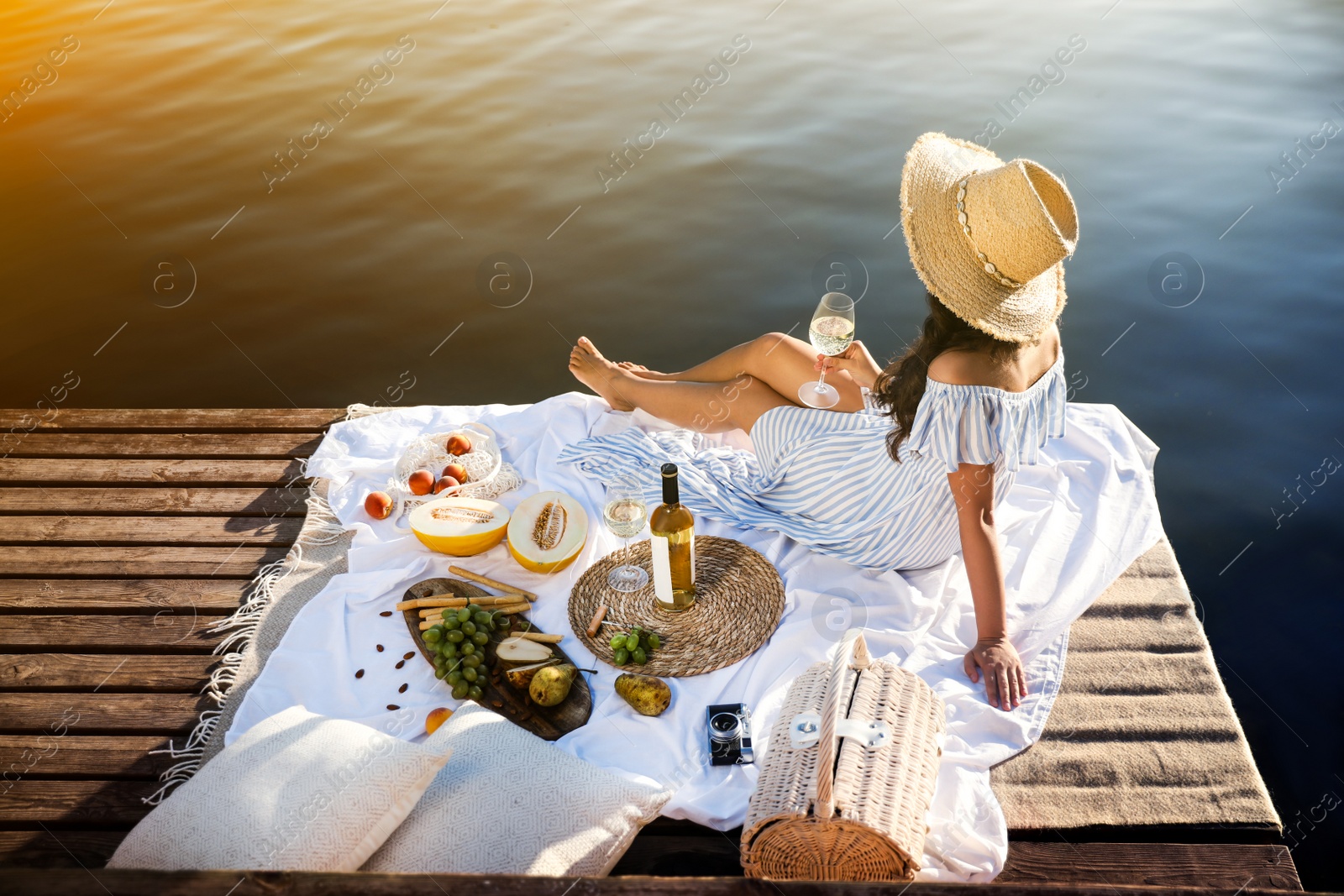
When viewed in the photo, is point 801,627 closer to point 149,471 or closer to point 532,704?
point 532,704

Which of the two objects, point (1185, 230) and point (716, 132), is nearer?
point (1185, 230)

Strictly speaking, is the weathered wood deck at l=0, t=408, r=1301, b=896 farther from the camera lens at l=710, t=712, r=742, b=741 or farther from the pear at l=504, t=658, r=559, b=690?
the pear at l=504, t=658, r=559, b=690

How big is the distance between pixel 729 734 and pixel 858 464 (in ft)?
2.90

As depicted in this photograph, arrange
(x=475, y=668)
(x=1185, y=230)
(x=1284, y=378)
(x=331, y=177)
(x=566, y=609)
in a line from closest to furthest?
1. (x=475, y=668)
2. (x=566, y=609)
3. (x=1284, y=378)
4. (x=1185, y=230)
5. (x=331, y=177)

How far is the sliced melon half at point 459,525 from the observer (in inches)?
Result: 102

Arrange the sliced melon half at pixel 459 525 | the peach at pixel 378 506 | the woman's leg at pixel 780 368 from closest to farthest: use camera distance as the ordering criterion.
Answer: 1. the sliced melon half at pixel 459 525
2. the woman's leg at pixel 780 368
3. the peach at pixel 378 506

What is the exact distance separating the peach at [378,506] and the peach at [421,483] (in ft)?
0.29

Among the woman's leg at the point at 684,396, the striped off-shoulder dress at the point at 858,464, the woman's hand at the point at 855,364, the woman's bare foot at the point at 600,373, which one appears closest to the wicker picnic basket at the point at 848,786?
the striped off-shoulder dress at the point at 858,464

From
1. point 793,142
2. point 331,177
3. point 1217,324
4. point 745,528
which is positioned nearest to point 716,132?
point 793,142

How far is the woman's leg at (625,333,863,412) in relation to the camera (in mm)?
2699

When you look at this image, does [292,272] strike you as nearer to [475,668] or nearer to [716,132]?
[716,132]

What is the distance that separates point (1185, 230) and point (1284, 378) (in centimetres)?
128

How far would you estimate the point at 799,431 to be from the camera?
2662 millimetres

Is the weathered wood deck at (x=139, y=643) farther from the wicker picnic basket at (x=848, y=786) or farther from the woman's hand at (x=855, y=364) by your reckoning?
the woman's hand at (x=855, y=364)
